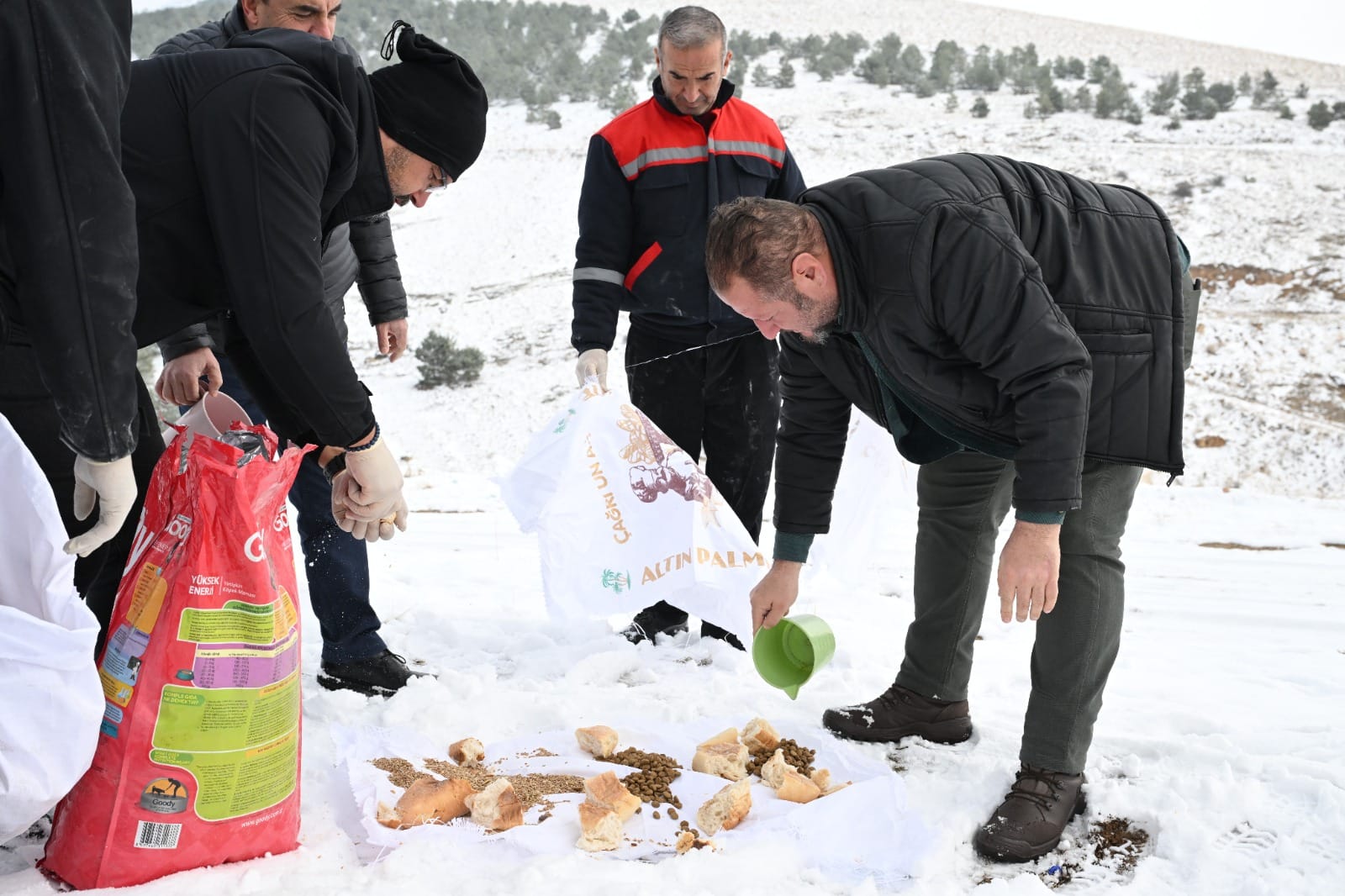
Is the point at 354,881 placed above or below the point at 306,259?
below

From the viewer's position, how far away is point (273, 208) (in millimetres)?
1636

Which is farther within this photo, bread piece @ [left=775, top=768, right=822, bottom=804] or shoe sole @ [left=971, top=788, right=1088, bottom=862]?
bread piece @ [left=775, top=768, right=822, bottom=804]

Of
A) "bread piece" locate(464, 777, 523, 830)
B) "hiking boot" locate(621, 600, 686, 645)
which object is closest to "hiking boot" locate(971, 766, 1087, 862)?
"bread piece" locate(464, 777, 523, 830)

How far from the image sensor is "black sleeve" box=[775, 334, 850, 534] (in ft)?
8.00

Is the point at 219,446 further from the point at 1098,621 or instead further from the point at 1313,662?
the point at 1313,662

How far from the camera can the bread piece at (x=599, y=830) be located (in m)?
1.98

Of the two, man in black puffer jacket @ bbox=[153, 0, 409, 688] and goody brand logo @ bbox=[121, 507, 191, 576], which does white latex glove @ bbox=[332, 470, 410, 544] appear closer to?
goody brand logo @ bbox=[121, 507, 191, 576]

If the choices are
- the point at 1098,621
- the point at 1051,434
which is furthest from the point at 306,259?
the point at 1098,621

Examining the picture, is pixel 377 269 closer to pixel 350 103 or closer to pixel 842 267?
pixel 350 103

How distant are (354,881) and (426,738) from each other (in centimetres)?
63

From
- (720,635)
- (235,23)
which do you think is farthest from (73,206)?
(720,635)

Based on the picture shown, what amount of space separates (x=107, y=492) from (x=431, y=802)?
0.84 meters

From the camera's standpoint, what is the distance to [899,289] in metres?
1.98

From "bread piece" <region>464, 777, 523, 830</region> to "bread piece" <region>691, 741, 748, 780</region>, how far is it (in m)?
0.45
